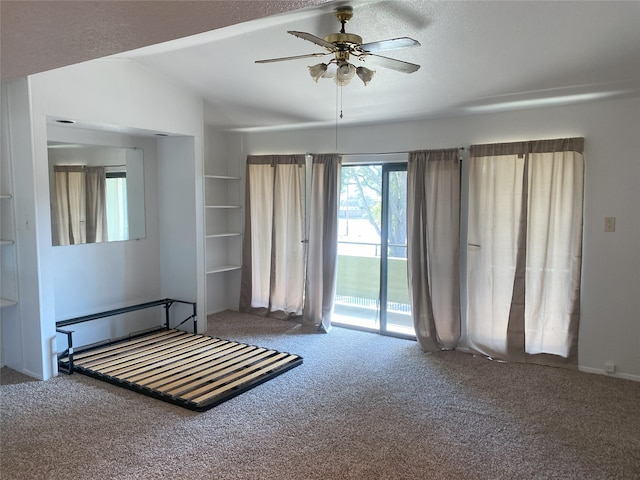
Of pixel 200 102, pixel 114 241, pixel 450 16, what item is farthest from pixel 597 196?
pixel 114 241

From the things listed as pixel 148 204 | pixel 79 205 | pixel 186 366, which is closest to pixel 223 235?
pixel 148 204

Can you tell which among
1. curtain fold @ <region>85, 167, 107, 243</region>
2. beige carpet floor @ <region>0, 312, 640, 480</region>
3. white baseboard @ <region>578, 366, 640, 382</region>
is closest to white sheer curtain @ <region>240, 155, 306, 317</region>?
beige carpet floor @ <region>0, 312, 640, 480</region>

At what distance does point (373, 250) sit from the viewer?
5.36 meters

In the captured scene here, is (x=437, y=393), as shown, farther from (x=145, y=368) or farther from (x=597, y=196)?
(x=145, y=368)

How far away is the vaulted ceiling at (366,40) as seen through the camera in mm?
1889

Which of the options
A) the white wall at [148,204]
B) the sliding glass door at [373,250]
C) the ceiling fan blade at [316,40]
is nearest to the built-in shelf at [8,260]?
the white wall at [148,204]

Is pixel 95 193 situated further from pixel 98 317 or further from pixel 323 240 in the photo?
pixel 323 240

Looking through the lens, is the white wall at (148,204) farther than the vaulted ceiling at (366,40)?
Yes

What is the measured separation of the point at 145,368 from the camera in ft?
13.5

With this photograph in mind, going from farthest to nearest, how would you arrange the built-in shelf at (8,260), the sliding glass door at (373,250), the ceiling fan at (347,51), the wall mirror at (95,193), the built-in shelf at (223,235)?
1. the built-in shelf at (223,235)
2. the sliding glass door at (373,250)
3. the wall mirror at (95,193)
4. the built-in shelf at (8,260)
5. the ceiling fan at (347,51)

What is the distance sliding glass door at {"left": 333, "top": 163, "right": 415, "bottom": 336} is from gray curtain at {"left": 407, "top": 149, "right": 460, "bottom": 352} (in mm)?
302

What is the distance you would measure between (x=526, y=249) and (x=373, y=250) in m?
1.70

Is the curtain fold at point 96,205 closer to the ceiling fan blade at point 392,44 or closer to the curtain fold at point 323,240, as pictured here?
the curtain fold at point 323,240

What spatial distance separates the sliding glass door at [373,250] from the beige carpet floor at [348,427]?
1.01 m
